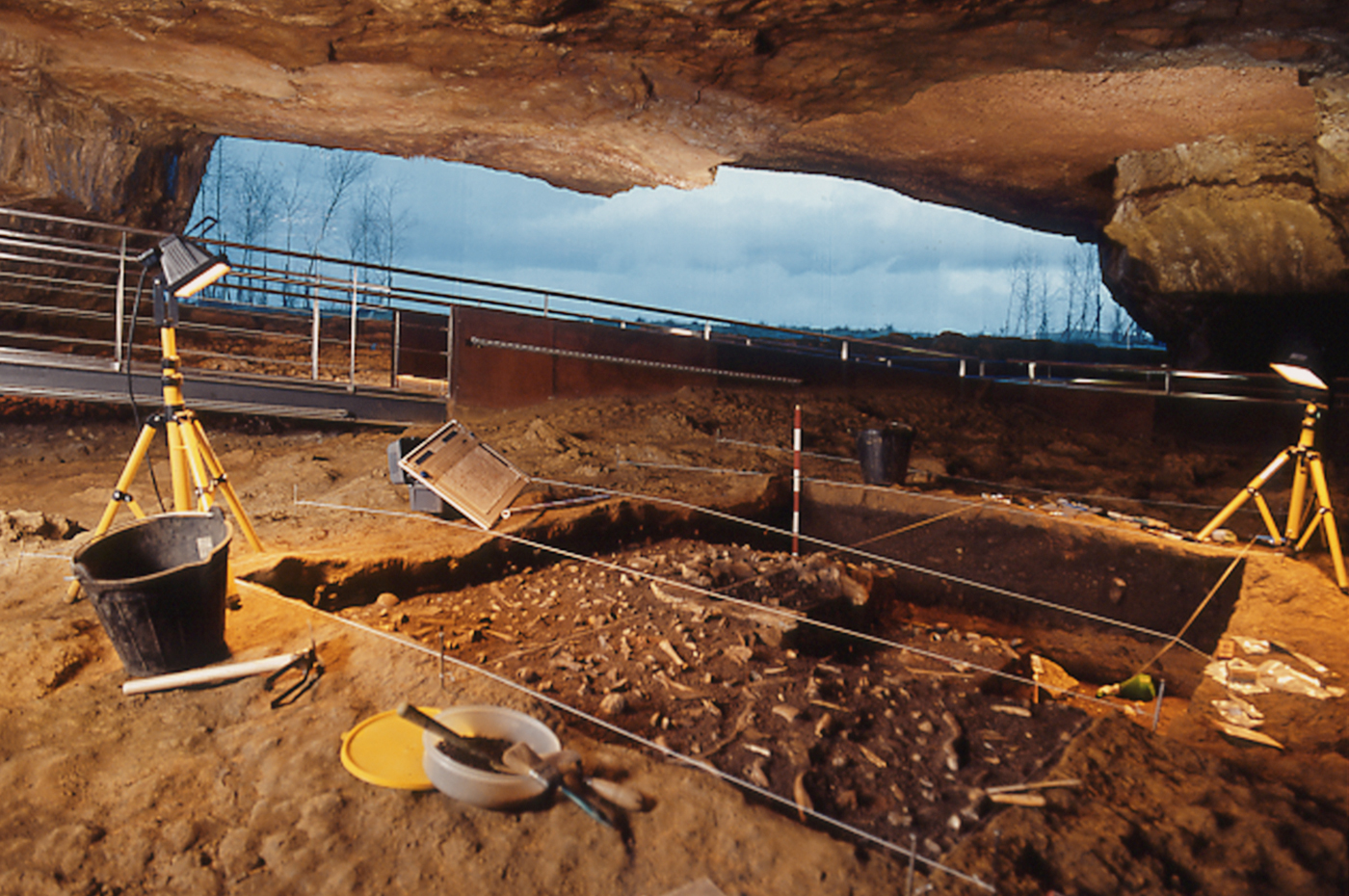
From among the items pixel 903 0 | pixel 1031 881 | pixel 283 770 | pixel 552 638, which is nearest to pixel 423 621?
pixel 552 638

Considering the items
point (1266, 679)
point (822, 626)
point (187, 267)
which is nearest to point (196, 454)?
point (187, 267)

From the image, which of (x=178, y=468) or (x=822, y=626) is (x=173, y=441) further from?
(x=822, y=626)

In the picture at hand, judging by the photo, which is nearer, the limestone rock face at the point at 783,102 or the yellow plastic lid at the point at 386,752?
the yellow plastic lid at the point at 386,752

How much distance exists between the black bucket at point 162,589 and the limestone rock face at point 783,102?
3.48 metres

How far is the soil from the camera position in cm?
151

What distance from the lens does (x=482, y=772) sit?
5.21ft

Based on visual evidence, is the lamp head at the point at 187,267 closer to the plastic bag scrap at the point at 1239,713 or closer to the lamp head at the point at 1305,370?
the plastic bag scrap at the point at 1239,713

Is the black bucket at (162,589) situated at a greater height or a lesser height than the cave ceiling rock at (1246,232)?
lesser

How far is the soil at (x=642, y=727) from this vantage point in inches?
59.6

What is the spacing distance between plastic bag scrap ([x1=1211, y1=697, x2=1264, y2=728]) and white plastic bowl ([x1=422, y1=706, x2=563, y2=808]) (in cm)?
261

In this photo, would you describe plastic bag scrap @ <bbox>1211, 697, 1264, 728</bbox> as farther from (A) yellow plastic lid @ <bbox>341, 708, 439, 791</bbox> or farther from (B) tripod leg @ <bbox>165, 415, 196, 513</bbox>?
(B) tripod leg @ <bbox>165, 415, 196, 513</bbox>

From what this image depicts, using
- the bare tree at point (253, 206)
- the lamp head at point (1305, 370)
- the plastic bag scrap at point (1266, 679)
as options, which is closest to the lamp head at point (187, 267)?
the plastic bag scrap at point (1266, 679)

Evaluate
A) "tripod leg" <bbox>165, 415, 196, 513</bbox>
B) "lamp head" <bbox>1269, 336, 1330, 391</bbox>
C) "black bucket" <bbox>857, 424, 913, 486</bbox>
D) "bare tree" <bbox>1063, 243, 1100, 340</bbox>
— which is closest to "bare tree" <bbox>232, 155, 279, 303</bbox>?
"tripod leg" <bbox>165, 415, 196, 513</bbox>

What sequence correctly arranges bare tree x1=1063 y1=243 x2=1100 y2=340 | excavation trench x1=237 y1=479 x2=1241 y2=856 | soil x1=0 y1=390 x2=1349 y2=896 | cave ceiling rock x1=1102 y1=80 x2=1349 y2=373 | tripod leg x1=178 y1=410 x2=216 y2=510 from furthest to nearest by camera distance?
bare tree x1=1063 y1=243 x2=1100 y2=340
cave ceiling rock x1=1102 y1=80 x2=1349 y2=373
tripod leg x1=178 y1=410 x2=216 y2=510
excavation trench x1=237 y1=479 x2=1241 y2=856
soil x1=0 y1=390 x2=1349 y2=896
